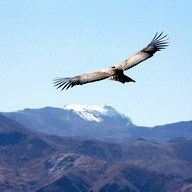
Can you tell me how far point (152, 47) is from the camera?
28609mm

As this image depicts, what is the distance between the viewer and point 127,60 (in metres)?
26.1

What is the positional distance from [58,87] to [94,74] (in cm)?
187

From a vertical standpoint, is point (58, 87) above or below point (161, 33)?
below

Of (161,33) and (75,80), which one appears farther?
(161,33)

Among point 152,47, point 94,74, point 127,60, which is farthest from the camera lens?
point 152,47

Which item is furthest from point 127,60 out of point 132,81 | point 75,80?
point 75,80

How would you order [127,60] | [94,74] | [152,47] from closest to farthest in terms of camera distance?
1. [94,74]
2. [127,60]
3. [152,47]

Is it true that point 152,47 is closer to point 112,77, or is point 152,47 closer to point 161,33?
point 161,33

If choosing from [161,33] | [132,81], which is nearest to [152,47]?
[161,33]

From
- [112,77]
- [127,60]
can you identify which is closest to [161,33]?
[127,60]

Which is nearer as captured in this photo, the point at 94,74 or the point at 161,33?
the point at 94,74

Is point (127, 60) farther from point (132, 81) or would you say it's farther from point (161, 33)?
point (161, 33)

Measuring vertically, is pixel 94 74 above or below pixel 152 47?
below

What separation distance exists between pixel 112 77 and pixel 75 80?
5.77 feet
